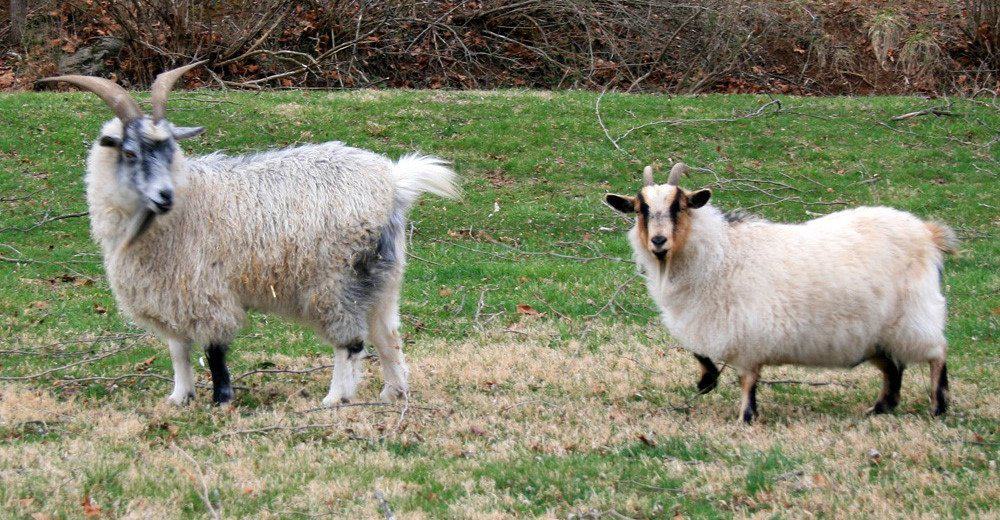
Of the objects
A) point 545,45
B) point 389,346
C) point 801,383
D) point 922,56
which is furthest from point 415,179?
point 922,56

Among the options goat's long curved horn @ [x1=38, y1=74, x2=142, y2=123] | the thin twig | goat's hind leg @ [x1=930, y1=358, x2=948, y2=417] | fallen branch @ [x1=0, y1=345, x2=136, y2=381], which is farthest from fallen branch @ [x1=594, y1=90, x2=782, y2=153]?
the thin twig

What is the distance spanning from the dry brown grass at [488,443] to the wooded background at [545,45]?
50.2 ft

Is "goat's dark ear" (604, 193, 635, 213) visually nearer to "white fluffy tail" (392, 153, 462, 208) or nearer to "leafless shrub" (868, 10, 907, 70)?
A: "white fluffy tail" (392, 153, 462, 208)

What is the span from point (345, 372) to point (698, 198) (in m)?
2.88

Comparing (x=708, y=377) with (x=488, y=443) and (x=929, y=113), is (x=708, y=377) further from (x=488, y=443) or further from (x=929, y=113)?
(x=929, y=113)

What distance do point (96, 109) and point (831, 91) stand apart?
15990 millimetres

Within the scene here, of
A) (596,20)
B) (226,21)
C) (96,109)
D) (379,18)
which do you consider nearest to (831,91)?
(596,20)

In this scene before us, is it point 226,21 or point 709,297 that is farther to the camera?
point 226,21

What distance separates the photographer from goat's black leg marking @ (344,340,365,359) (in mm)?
7926

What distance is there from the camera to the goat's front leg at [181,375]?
793cm

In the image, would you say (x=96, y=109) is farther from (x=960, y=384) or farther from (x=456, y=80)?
(x=960, y=384)

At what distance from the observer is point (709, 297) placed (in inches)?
293

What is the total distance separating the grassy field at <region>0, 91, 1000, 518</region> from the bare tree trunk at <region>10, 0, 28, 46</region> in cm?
633

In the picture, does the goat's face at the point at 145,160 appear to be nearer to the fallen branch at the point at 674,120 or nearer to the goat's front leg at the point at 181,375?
the goat's front leg at the point at 181,375
